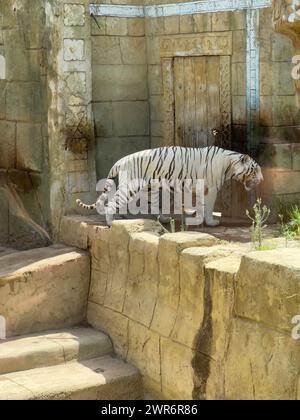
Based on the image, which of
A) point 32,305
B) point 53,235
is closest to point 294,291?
point 32,305

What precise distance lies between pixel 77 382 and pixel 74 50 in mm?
3810

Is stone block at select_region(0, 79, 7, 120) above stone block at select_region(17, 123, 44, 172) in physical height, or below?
above

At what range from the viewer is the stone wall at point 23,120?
11.3 m

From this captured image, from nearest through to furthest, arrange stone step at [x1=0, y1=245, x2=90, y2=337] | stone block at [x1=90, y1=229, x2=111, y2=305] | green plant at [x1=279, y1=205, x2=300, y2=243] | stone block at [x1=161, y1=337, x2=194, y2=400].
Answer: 1. stone block at [x1=161, y1=337, x2=194, y2=400]
2. green plant at [x1=279, y1=205, x2=300, y2=243]
3. stone step at [x1=0, y1=245, x2=90, y2=337]
4. stone block at [x1=90, y1=229, x2=111, y2=305]

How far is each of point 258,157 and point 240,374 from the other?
11.9 feet

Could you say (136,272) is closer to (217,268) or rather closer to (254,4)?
(217,268)

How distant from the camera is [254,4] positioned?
35.7 feet

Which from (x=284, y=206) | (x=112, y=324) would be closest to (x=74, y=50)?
(x=284, y=206)

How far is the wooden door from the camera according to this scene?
37.2ft

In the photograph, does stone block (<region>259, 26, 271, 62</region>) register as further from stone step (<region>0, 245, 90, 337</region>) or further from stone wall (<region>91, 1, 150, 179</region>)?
stone step (<region>0, 245, 90, 337</region>)

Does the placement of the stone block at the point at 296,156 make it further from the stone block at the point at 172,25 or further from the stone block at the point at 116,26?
the stone block at the point at 116,26

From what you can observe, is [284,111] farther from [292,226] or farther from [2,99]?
[2,99]

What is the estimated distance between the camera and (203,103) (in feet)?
37.9

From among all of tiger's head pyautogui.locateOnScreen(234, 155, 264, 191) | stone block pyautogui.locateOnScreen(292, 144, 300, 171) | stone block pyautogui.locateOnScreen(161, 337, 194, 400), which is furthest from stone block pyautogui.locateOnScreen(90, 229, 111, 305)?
stone block pyautogui.locateOnScreen(292, 144, 300, 171)
